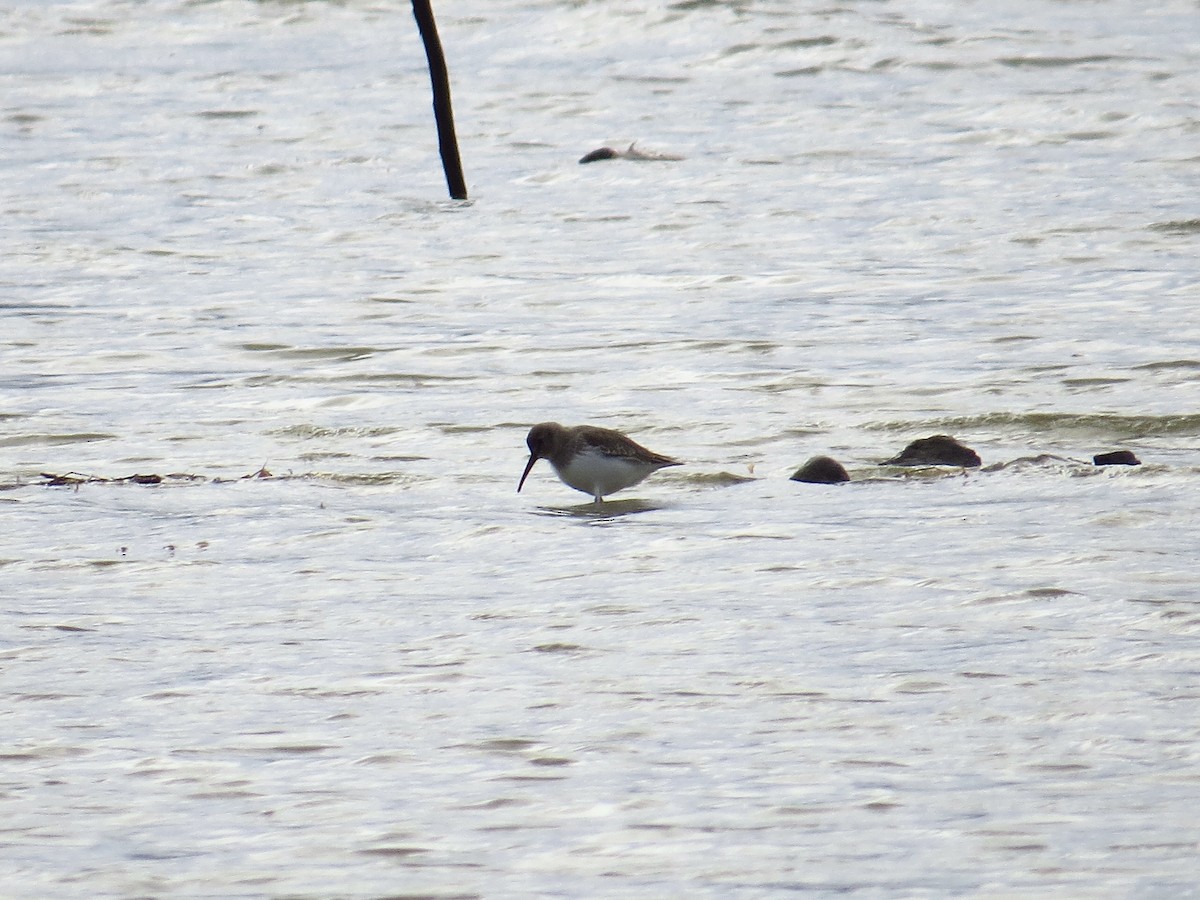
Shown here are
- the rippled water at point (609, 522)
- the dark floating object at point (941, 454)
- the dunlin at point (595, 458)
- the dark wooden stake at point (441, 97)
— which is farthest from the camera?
the dark wooden stake at point (441, 97)

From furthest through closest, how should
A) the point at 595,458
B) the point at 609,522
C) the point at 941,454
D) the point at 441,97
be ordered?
1. the point at 441,97
2. the point at 941,454
3. the point at 595,458
4. the point at 609,522

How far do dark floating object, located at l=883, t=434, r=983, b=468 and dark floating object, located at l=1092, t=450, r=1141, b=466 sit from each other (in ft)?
1.74

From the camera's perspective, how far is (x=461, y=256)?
16.9 m

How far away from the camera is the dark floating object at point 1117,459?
9.35m

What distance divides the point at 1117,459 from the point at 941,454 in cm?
76

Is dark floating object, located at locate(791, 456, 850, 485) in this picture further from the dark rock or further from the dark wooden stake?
the dark rock

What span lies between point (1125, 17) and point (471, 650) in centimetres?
2487

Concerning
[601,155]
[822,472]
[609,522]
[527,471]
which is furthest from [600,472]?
[601,155]

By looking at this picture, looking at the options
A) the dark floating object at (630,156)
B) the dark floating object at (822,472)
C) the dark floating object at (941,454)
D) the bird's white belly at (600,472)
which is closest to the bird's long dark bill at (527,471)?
the bird's white belly at (600,472)

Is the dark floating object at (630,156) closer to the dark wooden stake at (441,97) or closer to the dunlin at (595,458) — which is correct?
the dark wooden stake at (441,97)

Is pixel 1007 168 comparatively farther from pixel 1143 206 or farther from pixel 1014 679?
pixel 1014 679

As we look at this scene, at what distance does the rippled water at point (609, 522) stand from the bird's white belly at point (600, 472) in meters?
0.15

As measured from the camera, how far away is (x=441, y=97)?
17.4 meters

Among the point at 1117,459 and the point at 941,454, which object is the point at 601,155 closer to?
the point at 941,454
